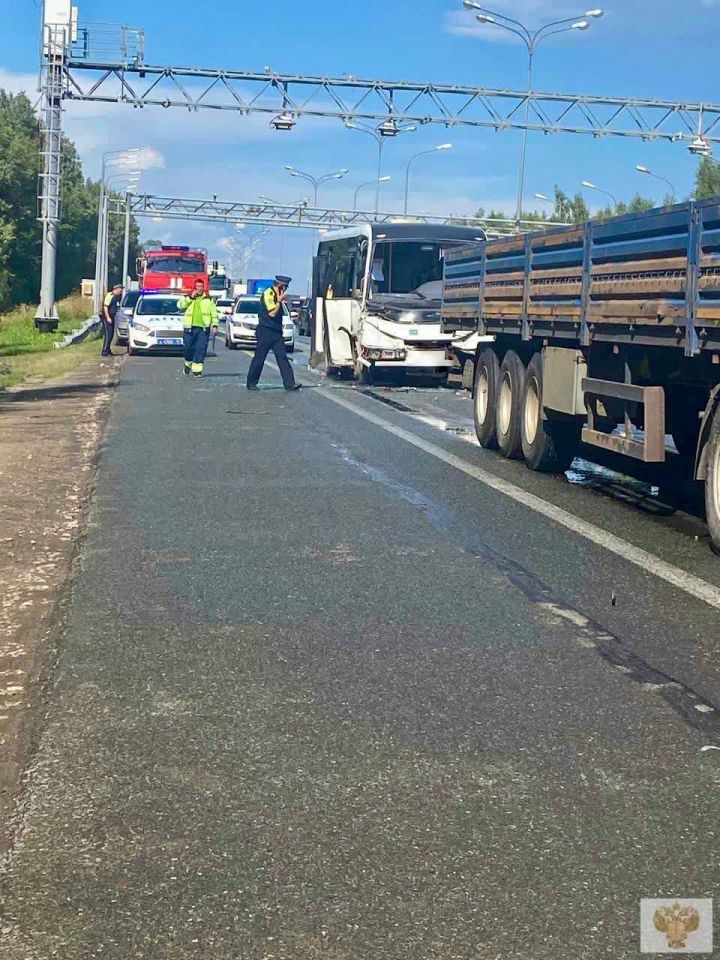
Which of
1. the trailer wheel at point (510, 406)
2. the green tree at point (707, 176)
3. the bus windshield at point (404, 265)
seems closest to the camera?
the trailer wheel at point (510, 406)

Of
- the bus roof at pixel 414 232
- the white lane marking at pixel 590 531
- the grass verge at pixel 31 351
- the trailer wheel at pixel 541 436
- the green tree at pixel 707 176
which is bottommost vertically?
the grass verge at pixel 31 351

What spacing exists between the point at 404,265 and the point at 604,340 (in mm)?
14971

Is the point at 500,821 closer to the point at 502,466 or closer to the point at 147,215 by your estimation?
the point at 502,466

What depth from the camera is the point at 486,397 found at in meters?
15.9

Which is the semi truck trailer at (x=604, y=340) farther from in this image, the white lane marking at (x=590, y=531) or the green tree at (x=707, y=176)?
the green tree at (x=707, y=176)

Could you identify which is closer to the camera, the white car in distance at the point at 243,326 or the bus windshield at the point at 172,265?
the white car in distance at the point at 243,326

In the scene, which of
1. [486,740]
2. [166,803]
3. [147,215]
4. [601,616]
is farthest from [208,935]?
[147,215]

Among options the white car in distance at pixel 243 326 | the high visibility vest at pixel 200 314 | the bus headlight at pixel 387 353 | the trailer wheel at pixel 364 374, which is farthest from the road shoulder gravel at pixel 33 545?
the white car in distance at pixel 243 326

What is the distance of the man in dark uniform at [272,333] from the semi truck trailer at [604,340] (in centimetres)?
757

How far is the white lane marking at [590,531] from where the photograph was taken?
27.2 feet

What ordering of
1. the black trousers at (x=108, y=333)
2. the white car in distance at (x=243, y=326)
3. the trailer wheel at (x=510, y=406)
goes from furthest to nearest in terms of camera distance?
the white car in distance at (x=243, y=326), the black trousers at (x=108, y=333), the trailer wheel at (x=510, y=406)

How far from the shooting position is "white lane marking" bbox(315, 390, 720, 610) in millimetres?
8289

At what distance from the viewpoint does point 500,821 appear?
4.50 metres

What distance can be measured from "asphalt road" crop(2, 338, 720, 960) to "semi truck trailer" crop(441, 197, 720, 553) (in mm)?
920
